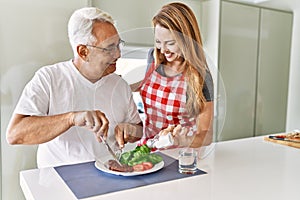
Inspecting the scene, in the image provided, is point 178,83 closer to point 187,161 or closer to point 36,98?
point 187,161

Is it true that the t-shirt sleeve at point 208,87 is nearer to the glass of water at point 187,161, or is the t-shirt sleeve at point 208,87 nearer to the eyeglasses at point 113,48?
the glass of water at point 187,161

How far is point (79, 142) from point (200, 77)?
0.59m

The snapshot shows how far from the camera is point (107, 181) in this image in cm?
86

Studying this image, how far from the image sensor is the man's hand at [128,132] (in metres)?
0.99

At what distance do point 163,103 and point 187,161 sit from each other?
22cm

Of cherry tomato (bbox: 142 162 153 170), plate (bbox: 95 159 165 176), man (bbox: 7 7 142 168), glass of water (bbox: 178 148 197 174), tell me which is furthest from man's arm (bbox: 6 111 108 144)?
glass of water (bbox: 178 148 197 174)

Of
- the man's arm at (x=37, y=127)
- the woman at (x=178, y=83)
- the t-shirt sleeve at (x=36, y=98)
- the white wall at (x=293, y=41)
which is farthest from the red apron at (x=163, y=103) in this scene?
the white wall at (x=293, y=41)

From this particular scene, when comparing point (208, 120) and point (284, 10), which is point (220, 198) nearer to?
point (208, 120)

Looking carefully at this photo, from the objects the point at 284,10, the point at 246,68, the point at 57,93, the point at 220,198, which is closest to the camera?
the point at 220,198

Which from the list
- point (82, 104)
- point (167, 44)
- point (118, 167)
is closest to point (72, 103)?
point (82, 104)

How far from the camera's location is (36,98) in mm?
1093

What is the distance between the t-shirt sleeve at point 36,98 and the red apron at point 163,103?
42 cm

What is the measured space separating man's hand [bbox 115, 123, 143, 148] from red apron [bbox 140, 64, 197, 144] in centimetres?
2

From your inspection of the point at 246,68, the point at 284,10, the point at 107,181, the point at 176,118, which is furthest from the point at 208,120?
the point at 284,10
